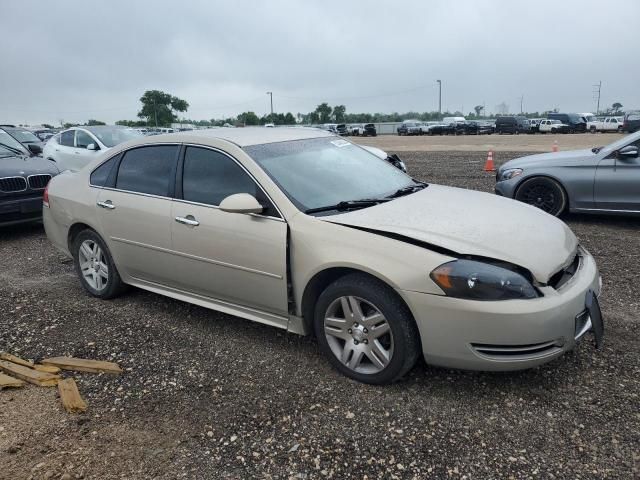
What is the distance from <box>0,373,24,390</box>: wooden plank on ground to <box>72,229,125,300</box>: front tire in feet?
4.41

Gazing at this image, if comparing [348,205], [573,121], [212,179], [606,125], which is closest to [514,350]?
[348,205]

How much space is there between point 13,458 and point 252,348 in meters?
1.59

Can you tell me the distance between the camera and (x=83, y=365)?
361 cm

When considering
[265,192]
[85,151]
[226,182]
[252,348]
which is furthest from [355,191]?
[85,151]

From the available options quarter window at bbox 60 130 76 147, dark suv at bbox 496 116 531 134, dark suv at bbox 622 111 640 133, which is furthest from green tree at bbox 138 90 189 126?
quarter window at bbox 60 130 76 147

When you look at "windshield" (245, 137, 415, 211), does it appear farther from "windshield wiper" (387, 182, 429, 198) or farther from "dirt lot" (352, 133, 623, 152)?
"dirt lot" (352, 133, 623, 152)

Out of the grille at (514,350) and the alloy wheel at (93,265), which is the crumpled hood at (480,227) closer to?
the grille at (514,350)

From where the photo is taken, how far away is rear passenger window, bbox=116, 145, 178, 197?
4.17 meters

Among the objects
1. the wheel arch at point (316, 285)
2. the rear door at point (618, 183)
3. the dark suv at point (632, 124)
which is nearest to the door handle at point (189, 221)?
the wheel arch at point (316, 285)

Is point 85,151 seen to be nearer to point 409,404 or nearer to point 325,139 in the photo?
point 325,139

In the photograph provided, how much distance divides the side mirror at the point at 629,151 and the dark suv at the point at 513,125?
42657 millimetres

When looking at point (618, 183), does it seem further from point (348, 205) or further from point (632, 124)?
point (632, 124)

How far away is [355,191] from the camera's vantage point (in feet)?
12.5

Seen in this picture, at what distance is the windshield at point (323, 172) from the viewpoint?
362cm
